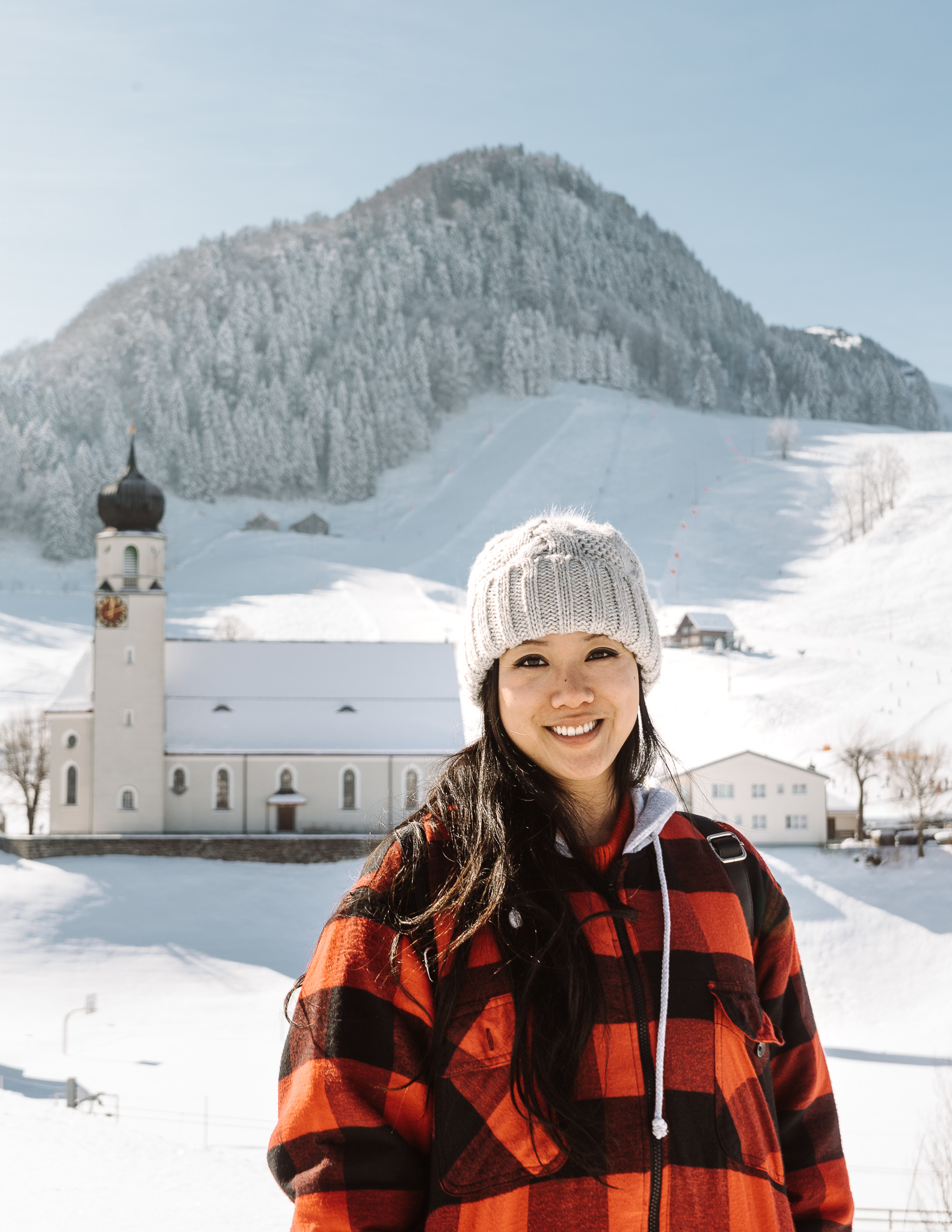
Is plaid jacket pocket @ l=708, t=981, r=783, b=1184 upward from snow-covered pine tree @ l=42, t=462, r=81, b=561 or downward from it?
downward

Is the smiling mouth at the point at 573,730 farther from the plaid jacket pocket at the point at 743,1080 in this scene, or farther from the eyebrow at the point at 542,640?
the plaid jacket pocket at the point at 743,1080

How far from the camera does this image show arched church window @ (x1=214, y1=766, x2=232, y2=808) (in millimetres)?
Result: 35594

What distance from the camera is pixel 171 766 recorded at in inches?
1398

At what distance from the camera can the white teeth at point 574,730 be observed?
8.96 feet

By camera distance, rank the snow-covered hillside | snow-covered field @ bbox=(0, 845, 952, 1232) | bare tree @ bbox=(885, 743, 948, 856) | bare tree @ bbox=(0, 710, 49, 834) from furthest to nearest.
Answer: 1. the snow-covered hillside
2. bare tree @ bbox=(0, 710, 49, 834)
3. bare tree @ bbox=(885, 743, 948, 856)
4. snow-covered field @ bbox=(0, 845, 952, 1232)

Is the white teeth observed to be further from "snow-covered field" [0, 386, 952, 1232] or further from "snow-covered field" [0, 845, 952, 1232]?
"snow-covered field" [0, 386, 952, 1232]

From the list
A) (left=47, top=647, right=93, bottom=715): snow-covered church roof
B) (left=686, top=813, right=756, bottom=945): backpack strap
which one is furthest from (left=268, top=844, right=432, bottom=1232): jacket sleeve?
(left=47, top=647, right=93, bottom=715): snow-covered church roof

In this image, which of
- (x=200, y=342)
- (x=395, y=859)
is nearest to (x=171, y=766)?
(x=395, y=859)

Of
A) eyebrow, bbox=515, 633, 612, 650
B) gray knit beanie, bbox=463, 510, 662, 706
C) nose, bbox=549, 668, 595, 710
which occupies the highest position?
gray knit beanie, bbox=463, 510, 662, 706

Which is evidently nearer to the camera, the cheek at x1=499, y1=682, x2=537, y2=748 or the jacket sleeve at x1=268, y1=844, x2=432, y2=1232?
the jacket sleeve at x1=268, y1=844, x2=432, y2=1232

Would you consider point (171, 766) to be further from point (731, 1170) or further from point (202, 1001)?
point (731, 1170)

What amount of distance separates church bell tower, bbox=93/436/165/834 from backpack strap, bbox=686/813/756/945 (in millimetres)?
34218

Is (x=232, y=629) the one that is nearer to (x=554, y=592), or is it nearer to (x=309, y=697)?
(x=309, y=697)

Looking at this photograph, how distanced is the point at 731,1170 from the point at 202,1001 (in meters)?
23.1
